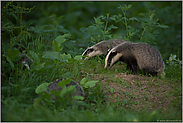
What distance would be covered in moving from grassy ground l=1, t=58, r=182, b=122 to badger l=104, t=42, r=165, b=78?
0.26 m

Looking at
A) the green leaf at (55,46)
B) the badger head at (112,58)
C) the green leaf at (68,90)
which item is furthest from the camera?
the badger head at (112,58)

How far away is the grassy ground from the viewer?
107 inches

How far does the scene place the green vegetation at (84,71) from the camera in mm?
2932

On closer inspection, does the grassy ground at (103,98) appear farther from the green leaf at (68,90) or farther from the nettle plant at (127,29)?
the nettle plant at (127,29)

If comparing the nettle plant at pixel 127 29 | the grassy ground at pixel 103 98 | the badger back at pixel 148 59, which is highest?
the nettle plant at pixel 127 29

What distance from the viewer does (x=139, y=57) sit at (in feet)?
15.0

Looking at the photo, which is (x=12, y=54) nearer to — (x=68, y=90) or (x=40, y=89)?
(x=40, y=89)

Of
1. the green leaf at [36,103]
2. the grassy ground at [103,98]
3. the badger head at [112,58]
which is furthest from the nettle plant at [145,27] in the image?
the green leaf at [36,103]

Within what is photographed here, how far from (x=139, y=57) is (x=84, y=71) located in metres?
1.29

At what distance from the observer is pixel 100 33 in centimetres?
587

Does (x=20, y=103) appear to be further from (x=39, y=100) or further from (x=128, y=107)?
(x=128, y=107)

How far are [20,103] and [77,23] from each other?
2.66 meters

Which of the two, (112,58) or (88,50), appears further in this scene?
(88,50)

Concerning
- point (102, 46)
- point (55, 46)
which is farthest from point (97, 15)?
point (55, 46)
